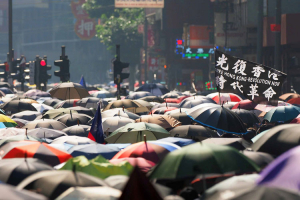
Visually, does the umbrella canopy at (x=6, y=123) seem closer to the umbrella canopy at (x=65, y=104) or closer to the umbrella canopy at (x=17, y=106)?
the umbrella canopy at (x=17, y=106)

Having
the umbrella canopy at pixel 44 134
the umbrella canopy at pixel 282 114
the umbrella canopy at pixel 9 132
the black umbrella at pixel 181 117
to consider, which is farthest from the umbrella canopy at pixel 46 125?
the umbrella canopy at pixel 282 114

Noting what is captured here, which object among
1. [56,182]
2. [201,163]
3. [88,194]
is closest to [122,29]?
[201,163]

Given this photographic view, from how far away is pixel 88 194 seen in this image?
6.79m

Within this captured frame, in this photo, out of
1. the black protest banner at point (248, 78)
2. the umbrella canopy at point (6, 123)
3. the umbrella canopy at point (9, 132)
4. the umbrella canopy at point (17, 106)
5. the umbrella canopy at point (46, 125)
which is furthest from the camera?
the umbrella canopy at point (17, 106)

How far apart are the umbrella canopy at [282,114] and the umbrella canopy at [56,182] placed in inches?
372

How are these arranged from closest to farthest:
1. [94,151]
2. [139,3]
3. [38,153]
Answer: [38,153], [94,151], [139,3]

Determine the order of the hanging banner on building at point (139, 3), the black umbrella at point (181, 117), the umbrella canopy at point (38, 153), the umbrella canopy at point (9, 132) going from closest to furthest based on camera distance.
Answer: the umbrella canopy at point (38, 153) < the umbrella canopy at point (9, 132) < the black umbrella at point (181, 117) < the hanging banner on building at point (139, 3)

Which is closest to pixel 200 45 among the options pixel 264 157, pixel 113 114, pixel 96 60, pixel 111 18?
pixel 111 18

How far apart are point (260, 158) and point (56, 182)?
299 cm

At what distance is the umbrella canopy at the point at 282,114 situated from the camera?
1603 cm

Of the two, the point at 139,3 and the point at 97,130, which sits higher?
the point at 139,3

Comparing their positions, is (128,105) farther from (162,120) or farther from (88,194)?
(88,194)

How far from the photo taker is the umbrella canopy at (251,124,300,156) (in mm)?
9125

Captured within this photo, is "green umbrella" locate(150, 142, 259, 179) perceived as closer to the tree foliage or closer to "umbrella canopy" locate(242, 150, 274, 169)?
"umbrella canopy" locate(242, 150, 274, 169)
